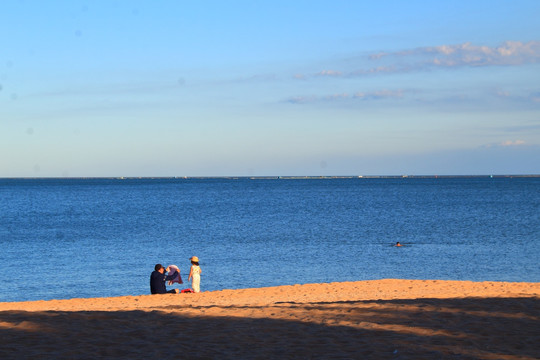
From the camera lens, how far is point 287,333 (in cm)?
1032

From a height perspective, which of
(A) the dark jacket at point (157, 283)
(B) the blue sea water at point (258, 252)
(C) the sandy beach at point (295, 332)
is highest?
(C) the sandy beach at point (295, 332)

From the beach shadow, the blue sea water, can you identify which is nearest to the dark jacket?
the blue sea water

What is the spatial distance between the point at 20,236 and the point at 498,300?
144ft

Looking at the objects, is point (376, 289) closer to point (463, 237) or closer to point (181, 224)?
point (463, 237)

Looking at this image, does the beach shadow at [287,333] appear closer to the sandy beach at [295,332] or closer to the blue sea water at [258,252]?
the sandy beach at [295,332]

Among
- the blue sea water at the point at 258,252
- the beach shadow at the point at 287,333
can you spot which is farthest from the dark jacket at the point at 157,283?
the beach shadow at the point at 287,333

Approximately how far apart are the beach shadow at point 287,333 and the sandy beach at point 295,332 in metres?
0.02

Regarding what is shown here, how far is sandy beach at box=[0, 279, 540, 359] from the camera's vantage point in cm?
896

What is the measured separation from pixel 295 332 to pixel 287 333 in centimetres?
14

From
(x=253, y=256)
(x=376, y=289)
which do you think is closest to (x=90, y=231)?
(x=253, y=256)

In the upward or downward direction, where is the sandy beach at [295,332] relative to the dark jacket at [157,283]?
upward

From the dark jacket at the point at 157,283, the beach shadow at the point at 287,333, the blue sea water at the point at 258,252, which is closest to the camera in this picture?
the beach shadow at the point at 287,333

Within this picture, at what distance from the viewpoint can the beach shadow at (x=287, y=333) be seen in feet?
29.3

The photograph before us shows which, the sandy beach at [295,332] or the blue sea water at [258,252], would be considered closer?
the sandy beach at [295,332]
